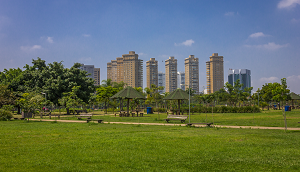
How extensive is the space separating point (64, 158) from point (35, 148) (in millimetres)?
2159

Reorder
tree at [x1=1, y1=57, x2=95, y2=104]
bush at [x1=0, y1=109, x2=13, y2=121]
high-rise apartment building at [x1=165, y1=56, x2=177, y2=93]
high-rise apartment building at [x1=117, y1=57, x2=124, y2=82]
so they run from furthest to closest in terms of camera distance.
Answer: high-rise apartment building at [x1=165, y1=56, x2=177, y2=93] < high-rise apartment building at [x1=117, y1=57, x2=124, y2=82] < tree at [x1=1, y1=57, x2=95, y2=104] < bush at [x1=0, y1=109, x2=13, y2=121]

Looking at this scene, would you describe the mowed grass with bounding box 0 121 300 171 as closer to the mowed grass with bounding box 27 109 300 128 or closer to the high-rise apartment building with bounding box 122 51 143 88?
the mowed grass with bounding box 27 109 300 128

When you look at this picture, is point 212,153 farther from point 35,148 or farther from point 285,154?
point 35,148

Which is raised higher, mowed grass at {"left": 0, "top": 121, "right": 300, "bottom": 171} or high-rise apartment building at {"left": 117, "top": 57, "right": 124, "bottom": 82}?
high-rise apartment building at {"left": 117, "top": 57, "right": 124, "bottom": 82}

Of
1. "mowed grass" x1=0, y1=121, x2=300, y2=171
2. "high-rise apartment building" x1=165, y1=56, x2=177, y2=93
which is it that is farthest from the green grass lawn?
"high-rise apartment building" x1=165, y1=56, x2=177, y2=93

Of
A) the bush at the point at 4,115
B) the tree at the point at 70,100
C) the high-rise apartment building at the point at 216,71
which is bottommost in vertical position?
the bush at the point at 4,115

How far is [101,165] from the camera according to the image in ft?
22.6

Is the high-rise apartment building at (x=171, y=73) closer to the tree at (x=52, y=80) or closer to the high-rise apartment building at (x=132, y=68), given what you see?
the high-rise apartment building at (x=132, y=68)

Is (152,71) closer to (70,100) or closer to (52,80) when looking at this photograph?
(52,80)

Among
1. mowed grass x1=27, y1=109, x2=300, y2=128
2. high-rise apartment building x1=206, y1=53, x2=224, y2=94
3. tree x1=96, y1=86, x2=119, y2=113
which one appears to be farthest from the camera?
high-rise apartment building x1=206, y1=53, x2=224, y2=94

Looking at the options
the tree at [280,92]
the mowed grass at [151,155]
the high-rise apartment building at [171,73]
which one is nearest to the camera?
the mowed grass at [151,155]

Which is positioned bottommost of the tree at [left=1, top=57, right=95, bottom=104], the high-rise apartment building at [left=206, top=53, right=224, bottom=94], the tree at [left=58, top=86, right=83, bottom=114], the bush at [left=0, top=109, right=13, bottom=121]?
the bush at [left=0, top=109, right=13, bottom=121]

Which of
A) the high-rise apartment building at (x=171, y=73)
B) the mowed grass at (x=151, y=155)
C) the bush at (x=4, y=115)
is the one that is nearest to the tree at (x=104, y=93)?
the bush at (x=4, y=115)

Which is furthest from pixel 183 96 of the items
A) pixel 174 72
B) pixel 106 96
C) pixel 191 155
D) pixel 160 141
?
pixel 174 72
